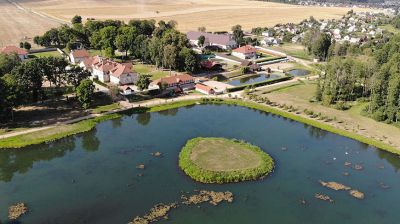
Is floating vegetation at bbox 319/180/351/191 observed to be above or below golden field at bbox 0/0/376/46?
below

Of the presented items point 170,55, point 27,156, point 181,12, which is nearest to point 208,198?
point 27,156

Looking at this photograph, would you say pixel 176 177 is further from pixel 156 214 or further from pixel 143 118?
pixel 143 118

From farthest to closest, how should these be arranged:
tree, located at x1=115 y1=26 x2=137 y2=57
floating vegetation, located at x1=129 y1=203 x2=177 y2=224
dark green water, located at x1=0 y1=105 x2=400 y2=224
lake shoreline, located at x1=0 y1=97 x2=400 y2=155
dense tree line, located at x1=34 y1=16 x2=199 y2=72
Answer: tree, located at x1=115 y1=26 x2=137 y2=57, dense tree line, located at x1=34 y1=16 x2=199 y2=72, lake shoreline, located at x1=0 y1=97 x2=400 y2=155, dark green water, located at x1=0 y1=105 x2=400 y2=224, floating vegetation, located at x1=129 y1=203 x2=177 y2=224

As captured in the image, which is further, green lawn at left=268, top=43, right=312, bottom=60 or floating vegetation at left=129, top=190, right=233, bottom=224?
green lawn at left=268, top=43, right=312, bottom=60

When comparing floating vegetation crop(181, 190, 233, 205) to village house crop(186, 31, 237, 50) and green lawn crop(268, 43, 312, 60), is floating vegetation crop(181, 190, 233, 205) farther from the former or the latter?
village house crop(186, 31, 237, 50)

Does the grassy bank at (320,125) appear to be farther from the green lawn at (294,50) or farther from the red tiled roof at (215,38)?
the red tiled roof at (215,38)

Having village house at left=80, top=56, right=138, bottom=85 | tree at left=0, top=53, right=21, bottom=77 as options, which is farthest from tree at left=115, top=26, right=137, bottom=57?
tree at left=0, top=53, right=21, bottom=77
